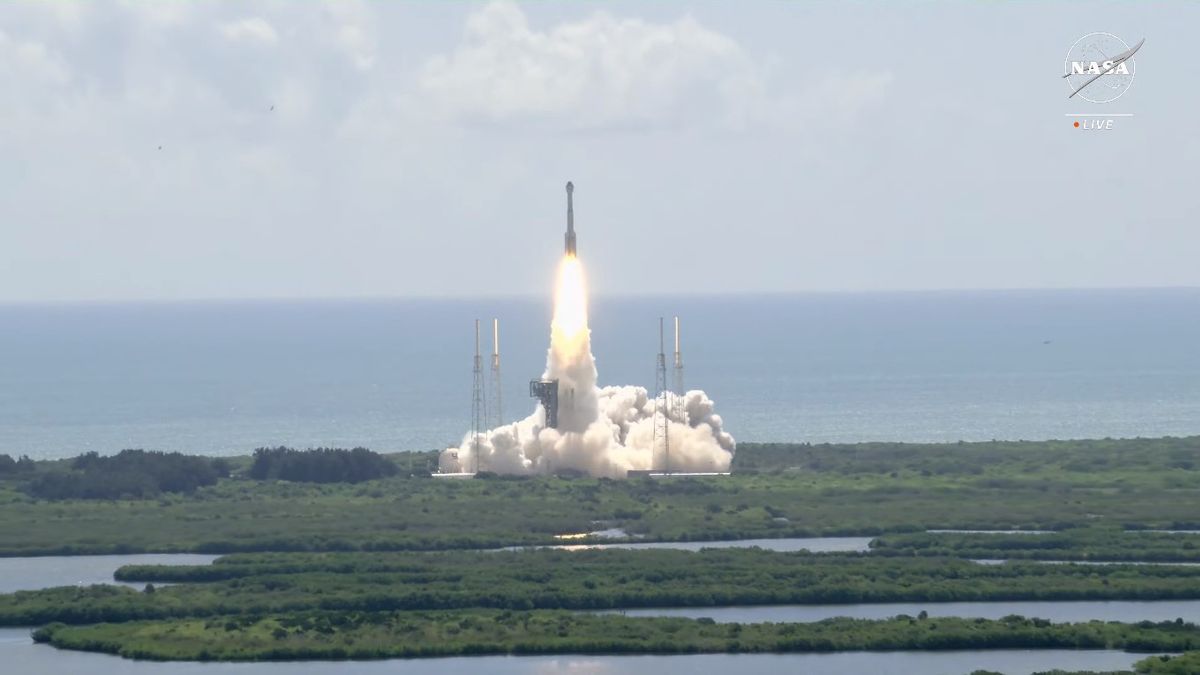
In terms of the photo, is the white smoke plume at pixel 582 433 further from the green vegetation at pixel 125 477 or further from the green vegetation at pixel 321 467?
the green vegetation at pixel 125 477

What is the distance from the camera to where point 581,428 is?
144m

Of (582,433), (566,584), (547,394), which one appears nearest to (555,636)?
(566,584)

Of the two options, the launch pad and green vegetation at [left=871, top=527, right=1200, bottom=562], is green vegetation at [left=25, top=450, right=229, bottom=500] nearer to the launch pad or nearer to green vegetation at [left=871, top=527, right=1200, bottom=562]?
the launch pad

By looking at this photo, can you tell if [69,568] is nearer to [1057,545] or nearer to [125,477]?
[125,477]

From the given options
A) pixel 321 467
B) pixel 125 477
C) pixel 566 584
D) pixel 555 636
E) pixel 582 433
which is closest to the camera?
pixel 555 636

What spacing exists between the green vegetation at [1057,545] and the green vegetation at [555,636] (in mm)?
18026

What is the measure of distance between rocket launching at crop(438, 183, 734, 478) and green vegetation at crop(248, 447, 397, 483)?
4391 mm

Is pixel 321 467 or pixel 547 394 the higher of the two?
pixel 547 394

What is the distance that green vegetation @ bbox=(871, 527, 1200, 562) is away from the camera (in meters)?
113

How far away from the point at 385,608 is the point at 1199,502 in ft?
175

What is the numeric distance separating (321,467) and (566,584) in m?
44.0

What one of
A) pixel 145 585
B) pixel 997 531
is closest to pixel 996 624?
pixel 997 531

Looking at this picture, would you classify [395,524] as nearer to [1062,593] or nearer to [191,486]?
[191,486]

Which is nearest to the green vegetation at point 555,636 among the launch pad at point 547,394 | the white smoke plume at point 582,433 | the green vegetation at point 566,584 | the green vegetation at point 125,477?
the green vegetation at point 566,584
